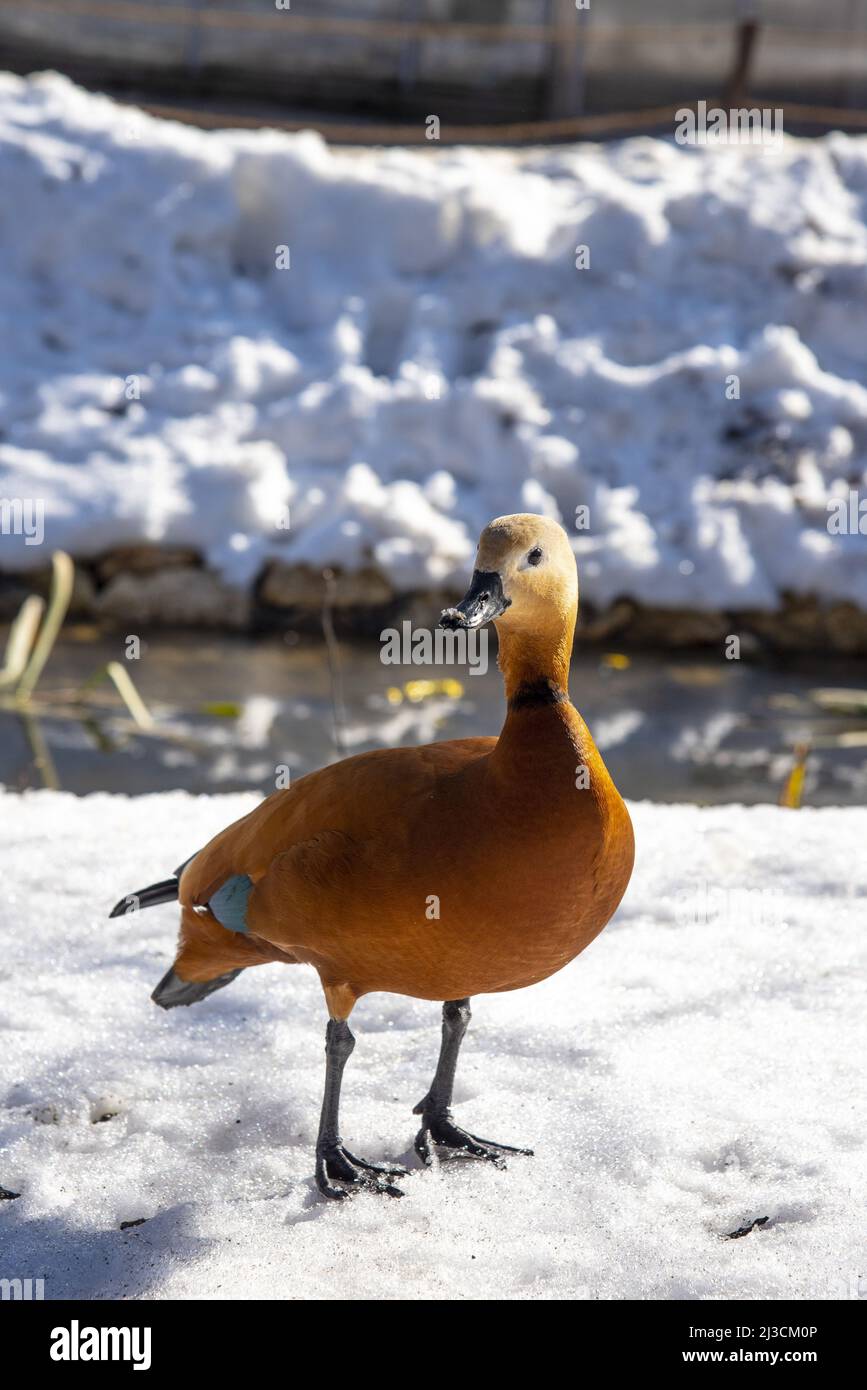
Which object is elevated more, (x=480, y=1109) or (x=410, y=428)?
(x=410, y=428)

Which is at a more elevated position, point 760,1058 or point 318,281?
point 318,281

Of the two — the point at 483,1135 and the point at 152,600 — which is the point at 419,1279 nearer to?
the point at 483,1135

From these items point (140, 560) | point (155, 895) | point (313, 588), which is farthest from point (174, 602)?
point (155, 895)

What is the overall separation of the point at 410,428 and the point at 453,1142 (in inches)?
204

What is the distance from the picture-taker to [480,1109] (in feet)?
8.42

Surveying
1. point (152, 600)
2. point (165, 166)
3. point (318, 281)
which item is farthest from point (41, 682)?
point (165, 166)

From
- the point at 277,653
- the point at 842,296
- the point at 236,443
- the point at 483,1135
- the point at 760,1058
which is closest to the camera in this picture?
the point at 483,1135

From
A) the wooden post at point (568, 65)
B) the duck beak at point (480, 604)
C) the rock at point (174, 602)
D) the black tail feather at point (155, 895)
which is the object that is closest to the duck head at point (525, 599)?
the duck beak at point (480, 604)

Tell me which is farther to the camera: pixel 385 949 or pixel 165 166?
pixel 165 166

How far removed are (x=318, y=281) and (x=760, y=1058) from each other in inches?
246

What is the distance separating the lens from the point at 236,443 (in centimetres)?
695

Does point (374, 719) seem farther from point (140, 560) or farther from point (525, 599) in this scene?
point (525, 599)

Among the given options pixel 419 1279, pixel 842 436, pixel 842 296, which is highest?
pixel 842 296

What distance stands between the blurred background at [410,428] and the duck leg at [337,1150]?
257 cm
